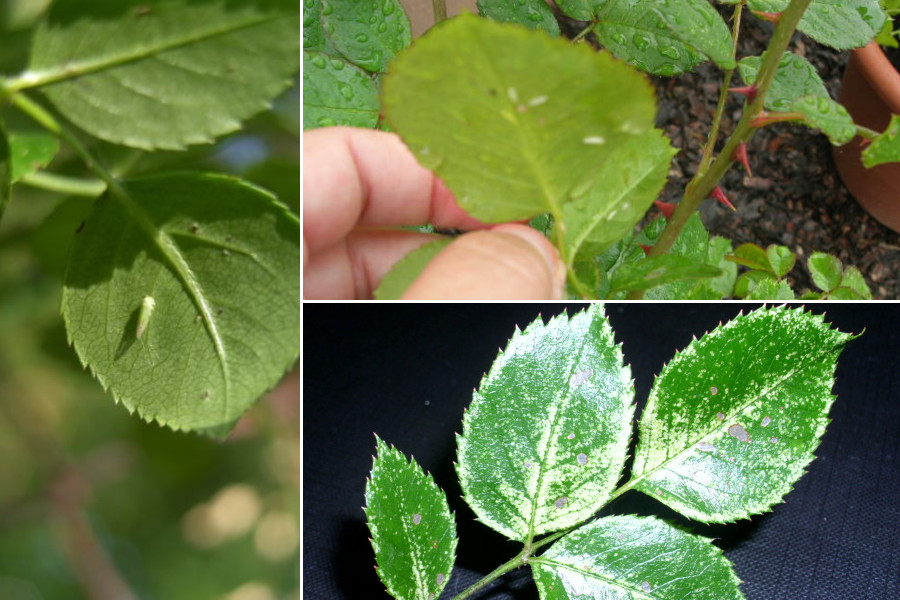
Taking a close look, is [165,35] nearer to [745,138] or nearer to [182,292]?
[182,292]

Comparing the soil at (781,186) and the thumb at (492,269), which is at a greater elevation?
the thumb at (492,269)

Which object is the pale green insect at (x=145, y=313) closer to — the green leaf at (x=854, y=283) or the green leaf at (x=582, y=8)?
the green leaf at (x=582, y=8)

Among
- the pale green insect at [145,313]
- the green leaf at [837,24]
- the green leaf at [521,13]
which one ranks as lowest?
the pale green insect at [145,313]

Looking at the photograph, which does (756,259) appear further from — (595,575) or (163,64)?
(163,64)

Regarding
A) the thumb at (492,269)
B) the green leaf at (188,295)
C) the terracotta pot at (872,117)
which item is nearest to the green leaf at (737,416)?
the thumb at (492,269)

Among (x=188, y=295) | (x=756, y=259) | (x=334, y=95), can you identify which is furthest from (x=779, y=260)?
(x=188, y=295)

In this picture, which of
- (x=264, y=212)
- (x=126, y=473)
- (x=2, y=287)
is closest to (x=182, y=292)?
(x=264, y=212)
